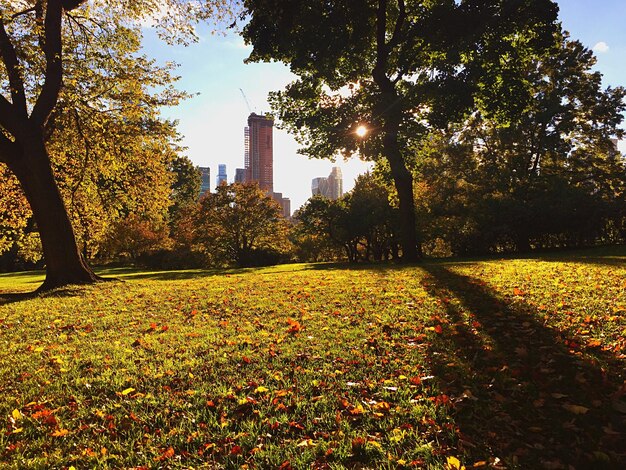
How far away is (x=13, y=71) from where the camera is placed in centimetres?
1205

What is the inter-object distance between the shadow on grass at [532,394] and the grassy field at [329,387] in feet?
0.05

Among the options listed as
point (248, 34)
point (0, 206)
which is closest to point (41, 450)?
point (0, 206)

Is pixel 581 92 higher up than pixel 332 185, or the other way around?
pixel 332 185

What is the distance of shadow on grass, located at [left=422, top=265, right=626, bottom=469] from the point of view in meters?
2.68

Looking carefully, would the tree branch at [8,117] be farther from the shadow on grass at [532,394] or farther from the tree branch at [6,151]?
the shadow on grass at [532,394]

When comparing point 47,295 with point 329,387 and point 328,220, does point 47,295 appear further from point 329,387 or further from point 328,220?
point 328,220

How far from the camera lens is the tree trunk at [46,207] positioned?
11844mm

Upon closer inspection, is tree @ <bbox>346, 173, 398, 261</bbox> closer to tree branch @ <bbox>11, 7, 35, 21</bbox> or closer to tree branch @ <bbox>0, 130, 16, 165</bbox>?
tree branch @ <bbox>11, 7, 35, 21</bbox>

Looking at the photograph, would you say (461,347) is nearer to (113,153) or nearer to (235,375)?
(235,375)

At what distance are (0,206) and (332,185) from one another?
177235 mm

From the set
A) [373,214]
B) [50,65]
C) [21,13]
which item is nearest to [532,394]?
[50,65]

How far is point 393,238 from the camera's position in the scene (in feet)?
99.7

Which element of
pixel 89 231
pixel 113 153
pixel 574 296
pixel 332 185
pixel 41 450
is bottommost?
pixel 41 450

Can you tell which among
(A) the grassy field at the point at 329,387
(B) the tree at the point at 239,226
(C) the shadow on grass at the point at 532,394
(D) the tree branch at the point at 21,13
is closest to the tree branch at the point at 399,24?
(D) the tree branch at the point at 21,13
